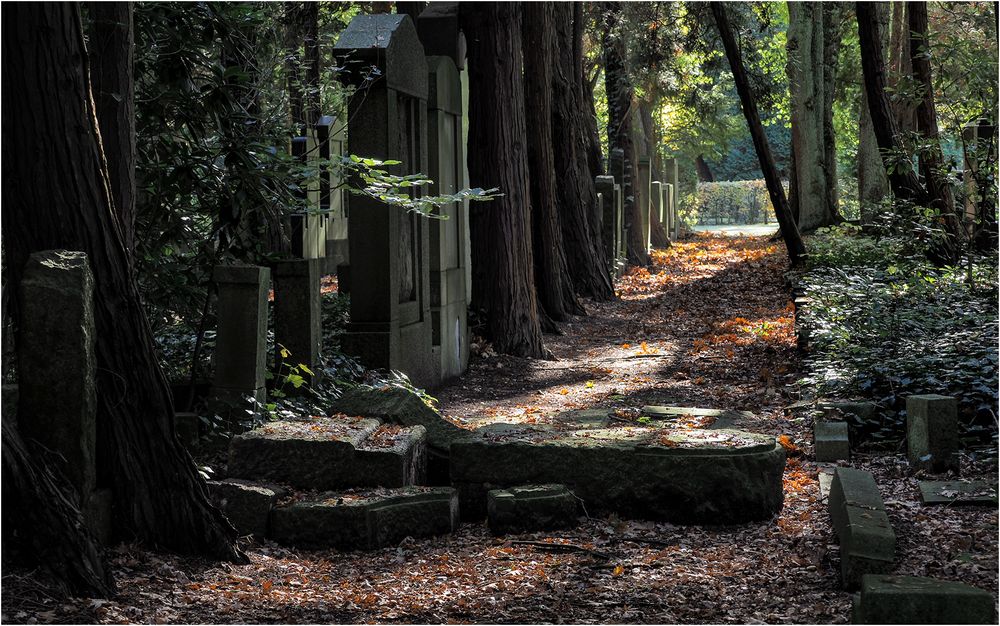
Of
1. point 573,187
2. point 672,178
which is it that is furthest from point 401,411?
point 672,178

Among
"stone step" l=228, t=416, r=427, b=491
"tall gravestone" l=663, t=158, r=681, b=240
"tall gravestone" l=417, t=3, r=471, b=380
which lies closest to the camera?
"stone step" l=228, t=416, r=427, b=491

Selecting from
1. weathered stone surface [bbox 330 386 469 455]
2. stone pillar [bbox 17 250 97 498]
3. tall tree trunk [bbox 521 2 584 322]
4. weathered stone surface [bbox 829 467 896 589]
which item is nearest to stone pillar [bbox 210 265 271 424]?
weathered stone surface [bbox 330 386 469 455]

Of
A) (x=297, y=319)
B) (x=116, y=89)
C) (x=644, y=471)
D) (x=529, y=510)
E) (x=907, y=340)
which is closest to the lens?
(x=529, y=510)

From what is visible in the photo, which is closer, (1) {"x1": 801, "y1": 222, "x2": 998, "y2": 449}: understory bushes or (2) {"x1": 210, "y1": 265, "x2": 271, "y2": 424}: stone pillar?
(2) {"x1": 210, "y1": 265, "x2": 271, "y2": 424}: stone pillar

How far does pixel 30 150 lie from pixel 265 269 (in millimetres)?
2040

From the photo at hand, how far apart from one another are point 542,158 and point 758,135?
5832mm

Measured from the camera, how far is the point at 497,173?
12438 mm

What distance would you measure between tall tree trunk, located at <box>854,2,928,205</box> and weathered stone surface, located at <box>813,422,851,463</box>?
7401mm

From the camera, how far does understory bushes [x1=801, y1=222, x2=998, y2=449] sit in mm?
7199

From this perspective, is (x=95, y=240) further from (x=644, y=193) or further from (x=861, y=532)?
(x=644, y=193)

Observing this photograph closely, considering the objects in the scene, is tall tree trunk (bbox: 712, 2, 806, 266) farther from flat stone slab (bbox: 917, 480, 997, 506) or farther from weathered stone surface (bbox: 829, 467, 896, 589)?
weathered stone surface (bbox: 829, 467, 896, 589)

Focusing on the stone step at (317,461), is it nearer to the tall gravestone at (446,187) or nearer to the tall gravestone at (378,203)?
the tall gravestone at (378,203)

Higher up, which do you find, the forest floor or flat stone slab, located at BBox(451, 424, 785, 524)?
flat stone slab, located at BBox(451, 424, 785, 524)

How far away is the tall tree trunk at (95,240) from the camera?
4527mm
